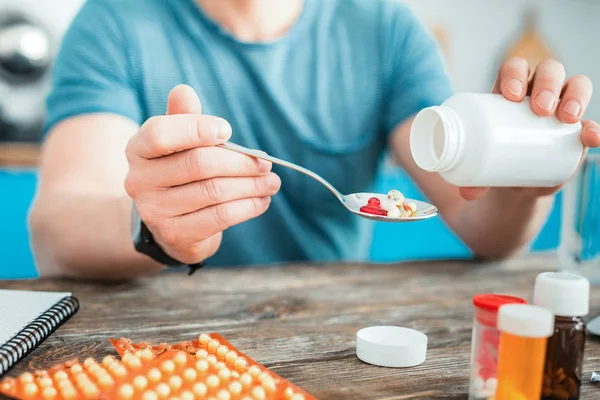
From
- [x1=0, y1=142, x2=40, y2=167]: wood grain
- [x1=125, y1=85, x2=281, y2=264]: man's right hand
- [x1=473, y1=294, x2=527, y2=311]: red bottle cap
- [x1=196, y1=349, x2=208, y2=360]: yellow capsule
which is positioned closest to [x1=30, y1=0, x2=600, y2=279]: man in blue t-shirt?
[x1=125, y1=85, x2=281, y2=264]: man's right hand

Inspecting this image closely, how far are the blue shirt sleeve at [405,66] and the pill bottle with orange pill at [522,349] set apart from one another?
85cm

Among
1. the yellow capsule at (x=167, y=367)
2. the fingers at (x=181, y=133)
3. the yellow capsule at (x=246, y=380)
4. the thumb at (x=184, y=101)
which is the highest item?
the thumb at (x=184, y=101)

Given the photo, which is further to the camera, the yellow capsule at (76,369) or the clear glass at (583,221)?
the clear glass at (583,221)

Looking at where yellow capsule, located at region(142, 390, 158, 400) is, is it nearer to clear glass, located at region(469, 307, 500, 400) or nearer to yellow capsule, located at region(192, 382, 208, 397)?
yellow capsule, located at region(192, 382, 208, 397)

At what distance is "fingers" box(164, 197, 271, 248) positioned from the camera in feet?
2.22

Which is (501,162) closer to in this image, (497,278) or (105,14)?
(497,278)

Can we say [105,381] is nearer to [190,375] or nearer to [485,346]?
[190,375]

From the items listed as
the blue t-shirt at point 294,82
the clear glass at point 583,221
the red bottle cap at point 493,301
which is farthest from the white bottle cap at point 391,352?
the blue t-shirt at point 294,82

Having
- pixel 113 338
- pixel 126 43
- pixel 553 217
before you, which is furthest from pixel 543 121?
pixel 553 217

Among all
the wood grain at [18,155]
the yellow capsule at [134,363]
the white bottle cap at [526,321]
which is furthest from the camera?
the wood grain at [18,155]

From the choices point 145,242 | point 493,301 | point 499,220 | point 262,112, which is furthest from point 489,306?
point 262,112

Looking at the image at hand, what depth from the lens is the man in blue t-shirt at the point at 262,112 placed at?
976 millimetres

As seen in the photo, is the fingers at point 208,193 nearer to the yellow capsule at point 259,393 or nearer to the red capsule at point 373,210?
the red capsule at point 373,210

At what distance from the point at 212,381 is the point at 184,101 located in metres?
0.30
